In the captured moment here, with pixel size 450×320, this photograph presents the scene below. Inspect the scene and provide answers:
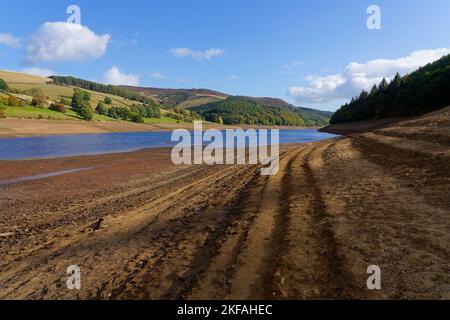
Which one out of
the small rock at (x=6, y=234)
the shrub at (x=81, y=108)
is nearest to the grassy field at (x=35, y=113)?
the shrub at (x=81, y=108)

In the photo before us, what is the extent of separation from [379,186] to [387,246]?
4977mm

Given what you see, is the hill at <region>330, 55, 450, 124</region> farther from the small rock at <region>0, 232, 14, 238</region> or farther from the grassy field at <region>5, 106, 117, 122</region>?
the grassy field at <region>5, 106, 117, 122</region>

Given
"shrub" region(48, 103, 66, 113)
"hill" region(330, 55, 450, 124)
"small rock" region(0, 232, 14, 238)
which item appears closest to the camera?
"small rock" region(0, 232, 14, 238)

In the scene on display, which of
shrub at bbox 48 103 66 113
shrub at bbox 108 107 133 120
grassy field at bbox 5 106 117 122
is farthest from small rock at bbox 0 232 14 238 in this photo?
shrub at bbox 108 107 133 120

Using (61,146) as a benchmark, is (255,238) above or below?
below

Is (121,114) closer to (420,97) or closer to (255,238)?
(420,97)

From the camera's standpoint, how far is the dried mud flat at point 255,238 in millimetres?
5633

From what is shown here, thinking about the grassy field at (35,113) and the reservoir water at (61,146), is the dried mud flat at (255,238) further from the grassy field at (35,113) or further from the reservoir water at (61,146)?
the grassy field at (35,113)

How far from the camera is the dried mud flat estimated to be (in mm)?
5633

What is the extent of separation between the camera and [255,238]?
25.7 ft

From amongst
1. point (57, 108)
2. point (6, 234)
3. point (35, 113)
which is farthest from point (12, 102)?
point (6, 234)
